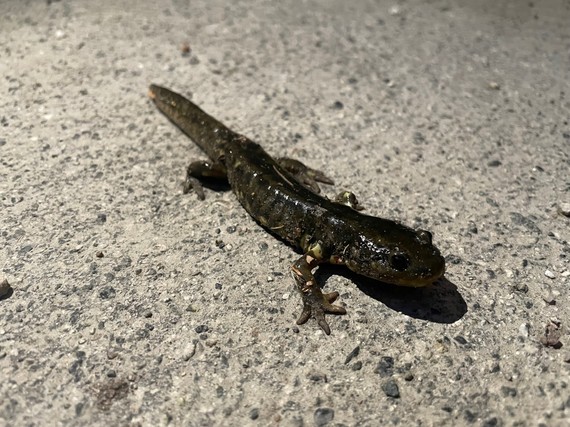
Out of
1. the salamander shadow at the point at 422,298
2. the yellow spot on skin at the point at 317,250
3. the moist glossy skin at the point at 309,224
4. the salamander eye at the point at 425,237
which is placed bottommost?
the salamander shadow at the point at 422,298

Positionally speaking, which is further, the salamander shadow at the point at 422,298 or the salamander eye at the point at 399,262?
the salamander shadow at the point at 422,298

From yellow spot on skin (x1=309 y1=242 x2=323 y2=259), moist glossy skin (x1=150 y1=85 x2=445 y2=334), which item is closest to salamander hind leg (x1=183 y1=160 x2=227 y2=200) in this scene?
moist glossy skin (x1=150 y1=85 x2=445 y2=334)

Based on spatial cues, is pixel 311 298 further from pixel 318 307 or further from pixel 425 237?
pixel 425 237

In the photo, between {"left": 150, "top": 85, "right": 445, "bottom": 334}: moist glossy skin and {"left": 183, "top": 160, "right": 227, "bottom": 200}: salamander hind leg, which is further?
{"left": 183, "top": 160, "right": 227, "bottom": 200}: salamander hind leg

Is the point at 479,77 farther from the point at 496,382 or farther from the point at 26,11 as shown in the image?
the point at 26,11

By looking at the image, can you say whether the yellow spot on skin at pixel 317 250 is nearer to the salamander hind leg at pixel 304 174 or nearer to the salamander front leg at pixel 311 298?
the salamander front leg at pixel 311 298

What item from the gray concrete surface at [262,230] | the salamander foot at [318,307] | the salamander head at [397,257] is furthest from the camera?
the salamander foot at [318,307]

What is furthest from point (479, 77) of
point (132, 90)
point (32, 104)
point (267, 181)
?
point (32, 104)

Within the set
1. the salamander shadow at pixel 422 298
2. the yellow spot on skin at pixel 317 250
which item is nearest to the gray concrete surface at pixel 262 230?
the salamander shadow at pixel 422 298

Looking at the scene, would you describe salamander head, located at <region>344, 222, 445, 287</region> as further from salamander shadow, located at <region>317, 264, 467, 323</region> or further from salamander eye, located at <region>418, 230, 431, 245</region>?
salamander shadow, located at <region>317, 264, 467, 323</region>
